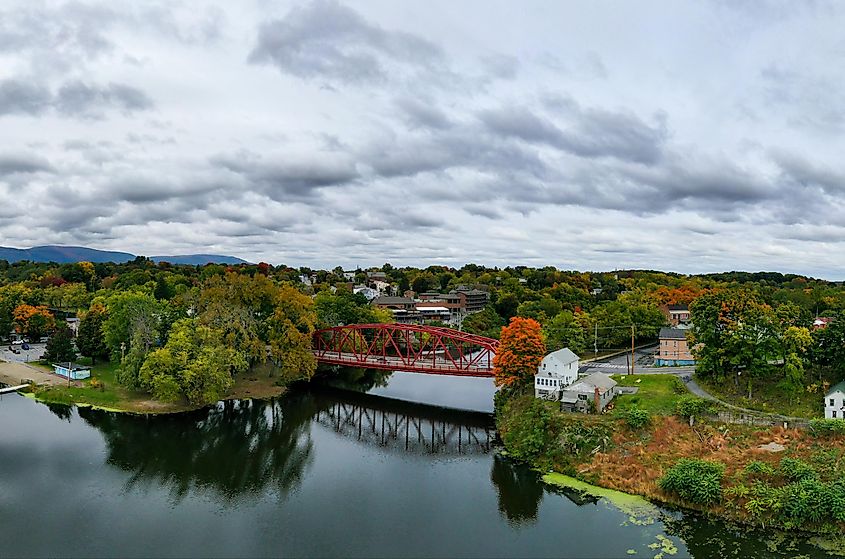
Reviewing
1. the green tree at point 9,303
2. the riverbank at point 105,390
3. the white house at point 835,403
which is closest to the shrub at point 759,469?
the white house at point 835,403

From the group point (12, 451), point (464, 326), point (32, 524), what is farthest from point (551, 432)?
point (464, 326)

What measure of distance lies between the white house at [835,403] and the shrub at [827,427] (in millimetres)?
1650

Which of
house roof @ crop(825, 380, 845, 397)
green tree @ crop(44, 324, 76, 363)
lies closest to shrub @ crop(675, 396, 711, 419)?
house roof @ crop(825, 380, 845, 397)

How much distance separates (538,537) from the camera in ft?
73.5

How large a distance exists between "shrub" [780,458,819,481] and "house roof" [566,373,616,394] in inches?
388

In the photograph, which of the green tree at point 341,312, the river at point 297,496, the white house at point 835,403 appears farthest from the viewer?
the green tree at point 341,312

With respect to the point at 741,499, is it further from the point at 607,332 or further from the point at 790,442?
the point at 607,332

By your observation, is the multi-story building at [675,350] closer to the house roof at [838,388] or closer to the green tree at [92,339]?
the house roof at [838,388]

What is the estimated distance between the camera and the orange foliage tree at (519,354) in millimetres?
36062

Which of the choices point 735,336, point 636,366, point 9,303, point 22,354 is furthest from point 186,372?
point 9,303

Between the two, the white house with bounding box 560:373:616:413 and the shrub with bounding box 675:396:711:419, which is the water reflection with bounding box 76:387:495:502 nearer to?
the white house with bounding box 560:373:616:413

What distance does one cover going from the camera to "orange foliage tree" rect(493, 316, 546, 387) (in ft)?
118

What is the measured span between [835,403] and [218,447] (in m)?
32.7

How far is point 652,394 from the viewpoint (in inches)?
1323
